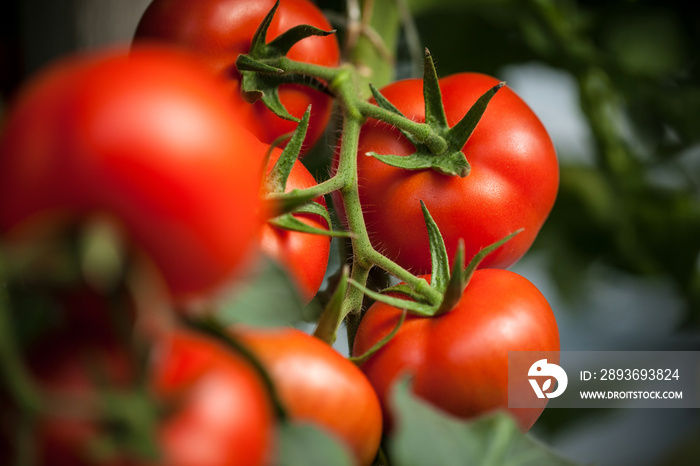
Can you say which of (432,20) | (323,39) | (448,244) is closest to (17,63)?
(323,39)

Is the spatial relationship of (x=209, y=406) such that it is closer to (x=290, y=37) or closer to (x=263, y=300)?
(x=263, y=300)

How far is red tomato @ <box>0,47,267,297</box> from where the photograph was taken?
13 centimetres

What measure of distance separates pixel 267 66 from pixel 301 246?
10 centimetres

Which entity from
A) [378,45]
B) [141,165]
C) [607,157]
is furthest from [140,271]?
[607,157]

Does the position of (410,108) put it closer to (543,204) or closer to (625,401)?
(543,204)

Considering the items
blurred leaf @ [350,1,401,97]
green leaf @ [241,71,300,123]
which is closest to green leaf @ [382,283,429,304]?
green leaf @ [241,71,300,123]

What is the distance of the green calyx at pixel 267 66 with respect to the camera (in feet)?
1.09

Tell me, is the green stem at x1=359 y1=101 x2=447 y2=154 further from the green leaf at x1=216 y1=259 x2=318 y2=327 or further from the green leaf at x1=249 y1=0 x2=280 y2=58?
the green leaf at x1=216 y1=259 x2=318 y2=327

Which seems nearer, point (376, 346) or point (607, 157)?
point (376, 346)

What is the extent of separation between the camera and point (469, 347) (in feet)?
0.93

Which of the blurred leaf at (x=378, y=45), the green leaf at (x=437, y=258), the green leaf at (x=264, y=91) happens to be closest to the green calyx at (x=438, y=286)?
the green leaf at (x=437, y=258)

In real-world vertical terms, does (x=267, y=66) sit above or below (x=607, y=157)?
above

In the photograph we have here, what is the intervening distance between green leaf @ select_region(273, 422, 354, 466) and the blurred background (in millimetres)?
470

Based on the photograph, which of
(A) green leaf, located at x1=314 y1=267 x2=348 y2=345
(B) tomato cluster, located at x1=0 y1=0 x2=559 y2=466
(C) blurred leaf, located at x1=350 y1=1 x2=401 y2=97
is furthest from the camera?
(C) blurred leaf, located at x1=350 y1=1 x2=401 y2=97
